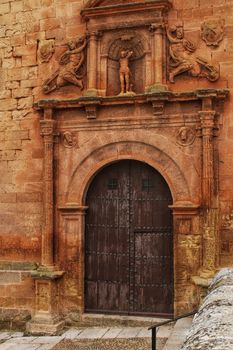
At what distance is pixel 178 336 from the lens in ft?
21.5

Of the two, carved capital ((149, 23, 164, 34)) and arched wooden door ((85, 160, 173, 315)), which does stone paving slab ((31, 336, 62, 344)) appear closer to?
arched wooden door ((85, 160, 173, 315))

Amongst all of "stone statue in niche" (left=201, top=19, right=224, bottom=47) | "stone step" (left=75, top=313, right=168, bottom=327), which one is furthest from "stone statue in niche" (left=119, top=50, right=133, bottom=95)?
"stone step" (left=75, top=313, right=168, bottom=327)

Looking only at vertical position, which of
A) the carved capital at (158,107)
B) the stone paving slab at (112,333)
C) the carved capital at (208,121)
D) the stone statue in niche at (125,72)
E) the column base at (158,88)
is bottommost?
the stone paving slab at (112,333)

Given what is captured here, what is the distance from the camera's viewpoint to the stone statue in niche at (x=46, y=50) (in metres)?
9.13

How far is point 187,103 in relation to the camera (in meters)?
8.30

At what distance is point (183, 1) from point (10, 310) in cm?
641

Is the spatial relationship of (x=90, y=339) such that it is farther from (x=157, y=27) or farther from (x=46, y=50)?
(x=157, y=27)

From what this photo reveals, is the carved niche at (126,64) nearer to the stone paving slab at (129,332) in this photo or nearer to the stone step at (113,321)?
the stone step at (113,321)

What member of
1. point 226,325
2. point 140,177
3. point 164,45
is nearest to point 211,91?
point 164,45

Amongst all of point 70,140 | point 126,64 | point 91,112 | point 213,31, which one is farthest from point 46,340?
point 213,31

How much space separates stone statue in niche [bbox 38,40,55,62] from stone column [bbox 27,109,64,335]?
1.04 m

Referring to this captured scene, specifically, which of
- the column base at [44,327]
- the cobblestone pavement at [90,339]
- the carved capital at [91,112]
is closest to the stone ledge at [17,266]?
the column base at [44,327]

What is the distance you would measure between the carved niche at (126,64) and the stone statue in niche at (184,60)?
1.80 ft

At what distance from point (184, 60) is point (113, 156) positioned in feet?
6.83
